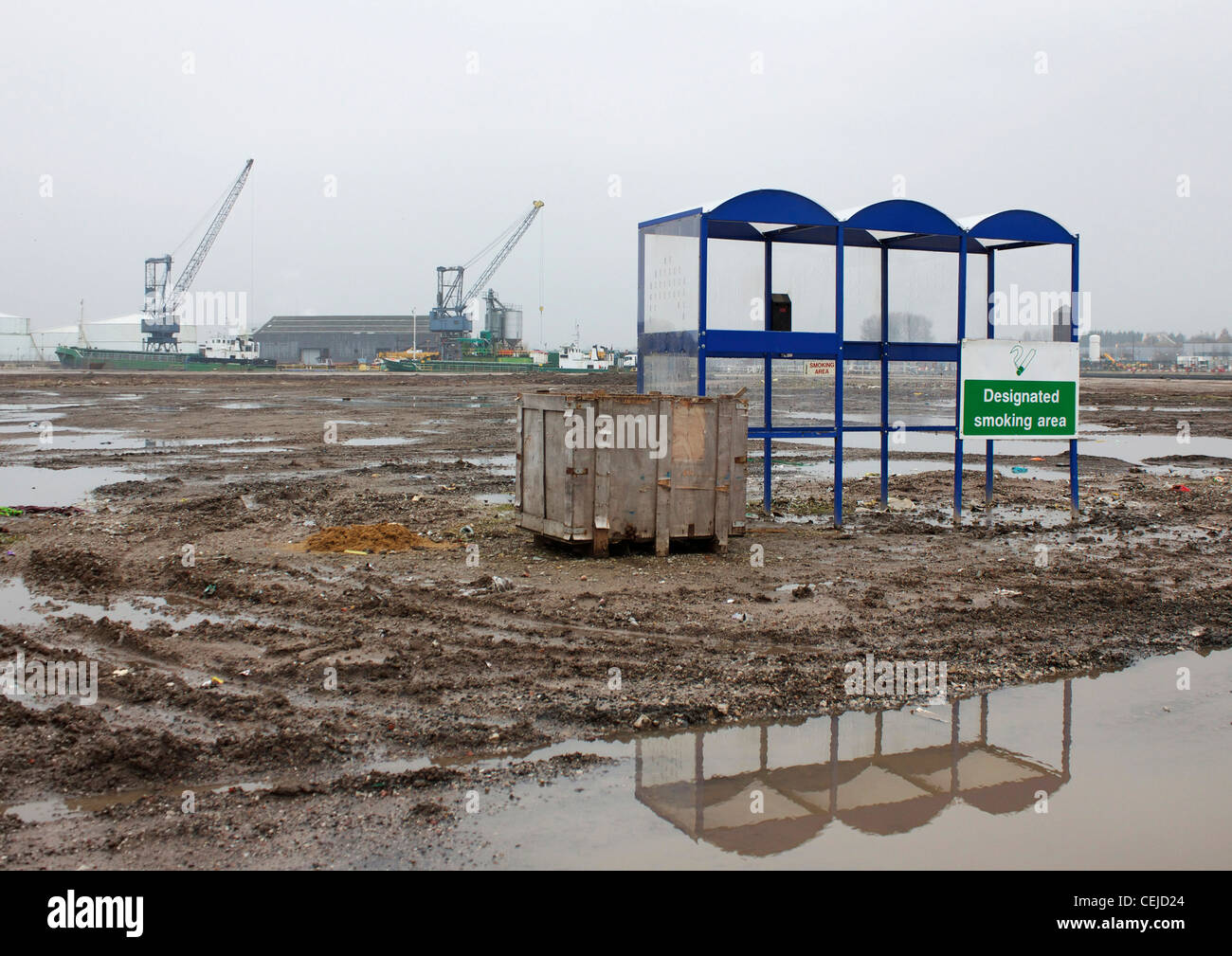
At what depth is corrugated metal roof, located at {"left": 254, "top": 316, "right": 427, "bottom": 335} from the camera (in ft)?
450

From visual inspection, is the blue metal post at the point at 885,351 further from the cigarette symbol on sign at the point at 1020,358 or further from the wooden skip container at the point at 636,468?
the wooden skip container at the point at 636,468

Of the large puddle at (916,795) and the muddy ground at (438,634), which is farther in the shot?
the muddy ground at (438,634)

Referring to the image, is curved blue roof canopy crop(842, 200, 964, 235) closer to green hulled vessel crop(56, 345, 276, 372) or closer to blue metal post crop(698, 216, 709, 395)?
blue metal post crop(698, 216, 709, 395)

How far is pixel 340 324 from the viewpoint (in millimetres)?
141625

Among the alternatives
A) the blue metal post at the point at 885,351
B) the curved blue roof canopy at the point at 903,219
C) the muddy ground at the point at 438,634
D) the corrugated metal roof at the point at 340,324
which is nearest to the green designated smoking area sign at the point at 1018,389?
the blue metal post at the point at 885,351

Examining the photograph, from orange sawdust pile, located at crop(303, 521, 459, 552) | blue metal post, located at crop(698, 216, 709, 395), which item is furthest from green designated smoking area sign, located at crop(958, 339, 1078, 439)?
orange sawdust pile, located at crop(303, 521, 459, 552)

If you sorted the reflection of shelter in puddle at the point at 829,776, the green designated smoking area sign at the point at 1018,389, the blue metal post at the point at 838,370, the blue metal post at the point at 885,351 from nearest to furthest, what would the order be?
the reflection of shelter in puddle at the point at 829,776
the blue metal post at the point at 838,370
the green designated smoking area sign at the point at 1018,389
the blue metal post at the point at 885,351

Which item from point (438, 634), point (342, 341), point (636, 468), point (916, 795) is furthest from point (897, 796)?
point (342, 341)

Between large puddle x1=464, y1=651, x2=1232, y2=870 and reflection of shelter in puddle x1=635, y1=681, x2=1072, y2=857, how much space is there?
12mm

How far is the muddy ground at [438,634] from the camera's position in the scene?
5.22m

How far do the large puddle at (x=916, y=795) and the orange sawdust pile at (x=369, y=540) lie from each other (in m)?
6.26

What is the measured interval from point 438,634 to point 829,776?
11.8 feet
